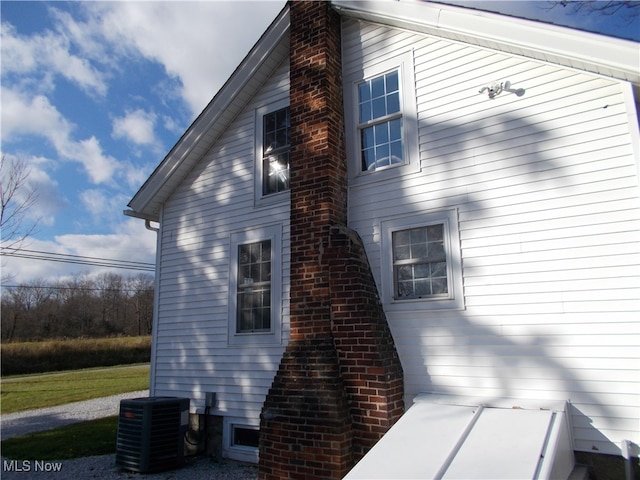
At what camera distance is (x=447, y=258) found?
217 inches

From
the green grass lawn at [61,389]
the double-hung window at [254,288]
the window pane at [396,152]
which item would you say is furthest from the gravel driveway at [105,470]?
the green grass lawn at [61,389]

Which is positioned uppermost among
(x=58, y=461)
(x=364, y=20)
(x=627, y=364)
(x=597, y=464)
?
(x=364, y=20)

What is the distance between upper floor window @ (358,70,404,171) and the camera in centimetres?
637

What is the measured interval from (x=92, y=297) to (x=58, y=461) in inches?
1859

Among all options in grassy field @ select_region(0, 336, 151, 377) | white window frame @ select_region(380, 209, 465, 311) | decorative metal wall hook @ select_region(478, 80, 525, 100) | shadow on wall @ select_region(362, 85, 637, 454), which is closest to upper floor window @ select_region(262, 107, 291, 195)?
white window frame @ select_region(380, 209, 465, 311)

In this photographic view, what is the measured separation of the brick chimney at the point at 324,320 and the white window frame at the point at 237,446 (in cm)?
130

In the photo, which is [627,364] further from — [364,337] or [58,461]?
[58,461]

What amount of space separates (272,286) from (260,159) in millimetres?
2196

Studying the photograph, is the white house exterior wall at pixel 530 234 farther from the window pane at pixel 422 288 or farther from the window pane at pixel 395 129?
the window pane at pixel 395 129

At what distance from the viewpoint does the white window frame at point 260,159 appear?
7441 millimetres

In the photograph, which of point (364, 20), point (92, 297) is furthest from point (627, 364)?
point (92, 297)

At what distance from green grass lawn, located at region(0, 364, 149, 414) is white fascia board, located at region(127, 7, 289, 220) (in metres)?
11.9

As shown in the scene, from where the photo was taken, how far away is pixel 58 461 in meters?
7.86

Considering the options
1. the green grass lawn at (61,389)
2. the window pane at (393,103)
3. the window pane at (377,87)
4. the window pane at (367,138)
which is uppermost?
the window pane at (377,87)
